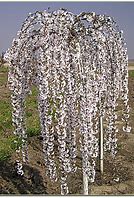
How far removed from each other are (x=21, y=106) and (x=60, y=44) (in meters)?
1.14

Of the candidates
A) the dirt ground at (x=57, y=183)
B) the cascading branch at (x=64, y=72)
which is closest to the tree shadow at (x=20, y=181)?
the dirt ground at (x=57, y=183)

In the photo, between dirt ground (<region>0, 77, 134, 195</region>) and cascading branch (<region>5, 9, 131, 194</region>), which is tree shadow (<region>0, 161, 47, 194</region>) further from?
cascading branch (<region>5, 9, 131, 194</region>)

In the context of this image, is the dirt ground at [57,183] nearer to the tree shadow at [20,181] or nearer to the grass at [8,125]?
the tree shadow at [20,181]

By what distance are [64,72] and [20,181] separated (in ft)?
9.96

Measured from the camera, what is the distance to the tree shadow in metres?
7.57

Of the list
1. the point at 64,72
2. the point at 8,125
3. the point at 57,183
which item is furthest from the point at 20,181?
the point at 8,125

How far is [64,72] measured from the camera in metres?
5.66

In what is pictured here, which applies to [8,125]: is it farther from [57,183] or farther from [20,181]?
[57,183]

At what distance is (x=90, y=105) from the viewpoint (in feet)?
19.5

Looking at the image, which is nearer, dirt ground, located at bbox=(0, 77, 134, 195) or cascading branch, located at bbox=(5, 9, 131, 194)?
cascading branch, located at bbox=(5, 9, 131, 194)

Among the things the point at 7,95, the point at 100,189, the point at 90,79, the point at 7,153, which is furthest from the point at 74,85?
the point at 7,95

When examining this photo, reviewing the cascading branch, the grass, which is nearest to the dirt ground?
the grass

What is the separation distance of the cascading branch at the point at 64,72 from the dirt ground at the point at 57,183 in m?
1.29

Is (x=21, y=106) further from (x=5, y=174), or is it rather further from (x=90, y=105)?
(x=5, y=174)
